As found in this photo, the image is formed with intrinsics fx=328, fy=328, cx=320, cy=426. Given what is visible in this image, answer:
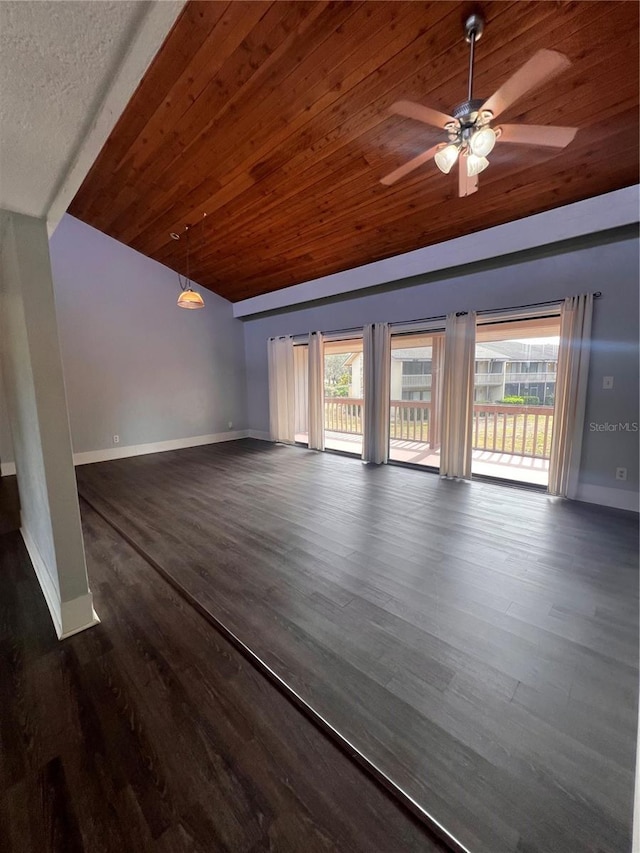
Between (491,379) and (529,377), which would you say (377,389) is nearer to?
(491,379)

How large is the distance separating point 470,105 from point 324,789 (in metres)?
2.90

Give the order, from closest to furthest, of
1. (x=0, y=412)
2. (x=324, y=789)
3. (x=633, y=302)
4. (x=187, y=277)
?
(x=324, y=789)
(x=633, y=302)
(x=0, y=412)
(x=187, y=277)

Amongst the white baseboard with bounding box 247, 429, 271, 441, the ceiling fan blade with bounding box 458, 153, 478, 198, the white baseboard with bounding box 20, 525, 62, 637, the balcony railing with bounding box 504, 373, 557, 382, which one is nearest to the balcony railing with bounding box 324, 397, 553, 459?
the balcony railing with bounding box 504, 373, 557, 382

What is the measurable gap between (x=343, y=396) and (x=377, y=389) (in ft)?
8.70

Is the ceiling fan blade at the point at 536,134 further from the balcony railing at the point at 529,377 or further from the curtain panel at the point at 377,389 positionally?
the balcony railing at the point at 529,377

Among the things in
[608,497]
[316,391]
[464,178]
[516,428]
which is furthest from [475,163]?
[516,428]

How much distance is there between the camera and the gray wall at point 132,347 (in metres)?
5.04

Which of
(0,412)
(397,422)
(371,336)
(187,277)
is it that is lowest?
(397,422)

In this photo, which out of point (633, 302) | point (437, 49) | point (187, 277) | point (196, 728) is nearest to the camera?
point (196, 728)

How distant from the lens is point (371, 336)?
4848 millimetres

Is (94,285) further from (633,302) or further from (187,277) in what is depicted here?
(633,302)

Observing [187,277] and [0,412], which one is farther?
[187,277]

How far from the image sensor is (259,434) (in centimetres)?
721

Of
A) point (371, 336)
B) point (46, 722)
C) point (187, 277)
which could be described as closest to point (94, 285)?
point (187, 277)
